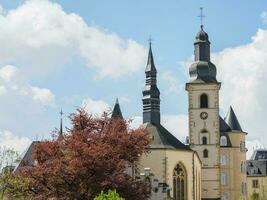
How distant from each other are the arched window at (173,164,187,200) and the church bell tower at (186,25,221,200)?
440 inches

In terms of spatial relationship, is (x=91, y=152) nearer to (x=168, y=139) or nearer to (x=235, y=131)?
(x=168, y=139)

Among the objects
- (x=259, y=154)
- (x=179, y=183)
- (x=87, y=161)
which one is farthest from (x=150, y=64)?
(x=259, y=154)

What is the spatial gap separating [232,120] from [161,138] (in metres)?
22.8

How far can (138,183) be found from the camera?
5356cm

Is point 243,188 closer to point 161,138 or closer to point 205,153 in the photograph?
point 205,153

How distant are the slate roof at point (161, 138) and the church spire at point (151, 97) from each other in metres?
1.23

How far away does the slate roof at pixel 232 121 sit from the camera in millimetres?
92750

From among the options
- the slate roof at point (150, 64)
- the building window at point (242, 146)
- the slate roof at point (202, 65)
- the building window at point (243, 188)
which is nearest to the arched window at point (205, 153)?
the building window at point (242, 146)

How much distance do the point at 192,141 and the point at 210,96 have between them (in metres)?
5.91

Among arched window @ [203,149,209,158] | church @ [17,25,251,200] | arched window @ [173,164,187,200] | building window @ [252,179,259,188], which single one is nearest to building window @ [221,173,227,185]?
church @ [17,25,251,200]

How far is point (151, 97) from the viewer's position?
3091 inches

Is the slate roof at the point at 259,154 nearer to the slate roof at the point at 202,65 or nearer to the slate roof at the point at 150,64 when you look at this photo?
the slate roof at the point at 202,65

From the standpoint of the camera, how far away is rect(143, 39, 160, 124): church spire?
77.3 meters

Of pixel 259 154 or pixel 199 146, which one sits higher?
pixel 259 154
